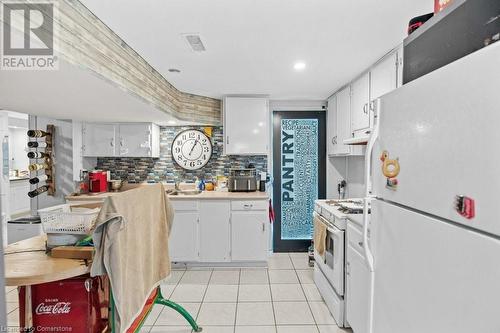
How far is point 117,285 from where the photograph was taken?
1.35 m

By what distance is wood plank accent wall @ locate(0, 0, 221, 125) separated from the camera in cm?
147

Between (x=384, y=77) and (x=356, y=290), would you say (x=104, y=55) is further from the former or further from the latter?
(x=356, y=290)

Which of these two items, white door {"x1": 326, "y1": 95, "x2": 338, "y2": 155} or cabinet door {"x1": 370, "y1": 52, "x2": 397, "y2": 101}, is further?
white door {"x1": 326, "y1": 95, "x2": 338, "y2": 155}

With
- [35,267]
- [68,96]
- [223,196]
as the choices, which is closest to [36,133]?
[68,96]

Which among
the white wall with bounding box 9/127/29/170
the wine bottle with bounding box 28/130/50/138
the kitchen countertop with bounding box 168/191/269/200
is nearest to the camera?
the wine bottle with bounding box 28/130/50/138

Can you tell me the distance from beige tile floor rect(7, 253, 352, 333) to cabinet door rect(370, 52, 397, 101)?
2.08 m

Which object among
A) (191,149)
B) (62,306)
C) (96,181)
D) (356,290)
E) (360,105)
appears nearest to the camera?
(62,306)

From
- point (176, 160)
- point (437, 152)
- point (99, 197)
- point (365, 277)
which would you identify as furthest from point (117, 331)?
point (176, 160)

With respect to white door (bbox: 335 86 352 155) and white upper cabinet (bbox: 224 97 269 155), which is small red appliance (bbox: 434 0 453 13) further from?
white upper cabinet (bbox: 224 97 269 155)

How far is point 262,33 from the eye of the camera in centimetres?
192

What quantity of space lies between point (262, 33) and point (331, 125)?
2.18m

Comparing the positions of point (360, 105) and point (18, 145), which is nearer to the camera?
point (360, 105)

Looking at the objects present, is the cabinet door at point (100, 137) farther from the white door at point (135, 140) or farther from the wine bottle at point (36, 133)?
the wine bottle at point (36, 133)

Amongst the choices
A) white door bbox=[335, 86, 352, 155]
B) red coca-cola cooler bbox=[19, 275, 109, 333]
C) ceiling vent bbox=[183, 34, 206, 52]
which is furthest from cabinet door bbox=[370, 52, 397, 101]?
red coca-cola cooler bbox=[19, 275, 109, 333]
